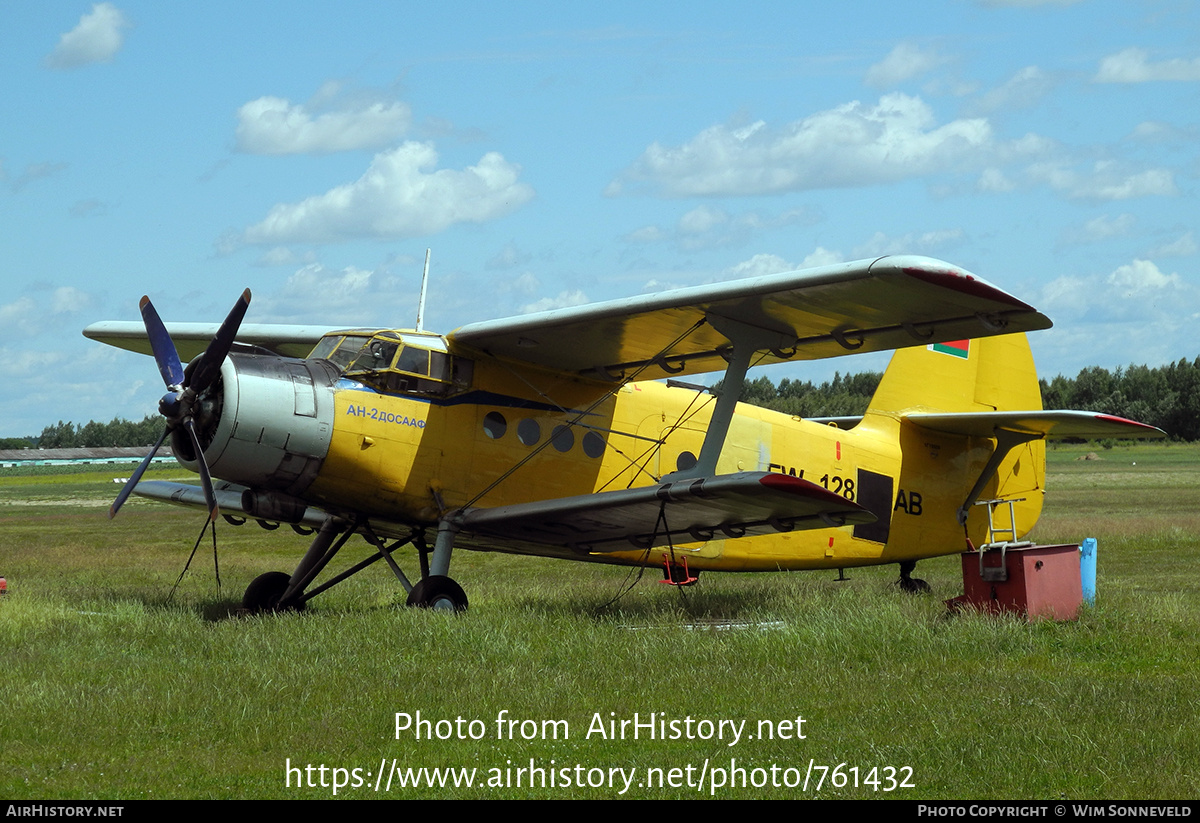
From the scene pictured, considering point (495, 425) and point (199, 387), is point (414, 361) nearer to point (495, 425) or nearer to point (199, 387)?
point (495, 425)

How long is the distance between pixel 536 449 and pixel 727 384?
2.26 metres

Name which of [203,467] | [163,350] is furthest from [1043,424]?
[163,350]

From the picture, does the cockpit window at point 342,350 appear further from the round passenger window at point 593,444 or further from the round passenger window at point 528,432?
the round passenger window at point 593,444

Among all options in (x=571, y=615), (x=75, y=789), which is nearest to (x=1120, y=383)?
(x=571, y=615)

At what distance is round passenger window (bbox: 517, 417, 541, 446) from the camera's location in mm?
12289

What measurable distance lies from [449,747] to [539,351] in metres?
6.17

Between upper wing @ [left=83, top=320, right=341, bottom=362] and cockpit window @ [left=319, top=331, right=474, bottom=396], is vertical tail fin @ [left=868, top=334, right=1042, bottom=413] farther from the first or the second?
upper wing @ [left=83, top=320, right=341, bottom=362]

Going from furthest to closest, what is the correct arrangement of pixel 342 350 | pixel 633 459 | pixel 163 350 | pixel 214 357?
pixel 633 459
pixel 342 350
pixel 163 350
pixel 214 357

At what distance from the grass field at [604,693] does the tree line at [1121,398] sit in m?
74.0

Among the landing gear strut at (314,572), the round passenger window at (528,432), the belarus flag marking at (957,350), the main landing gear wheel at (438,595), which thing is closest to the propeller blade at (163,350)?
A: the landing gear strut at (314,572)

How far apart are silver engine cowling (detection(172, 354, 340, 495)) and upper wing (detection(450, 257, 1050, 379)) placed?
1635 millimetres

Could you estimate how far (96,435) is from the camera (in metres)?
148

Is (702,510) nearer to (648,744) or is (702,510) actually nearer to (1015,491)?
(648,744)

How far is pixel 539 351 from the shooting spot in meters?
12.2
